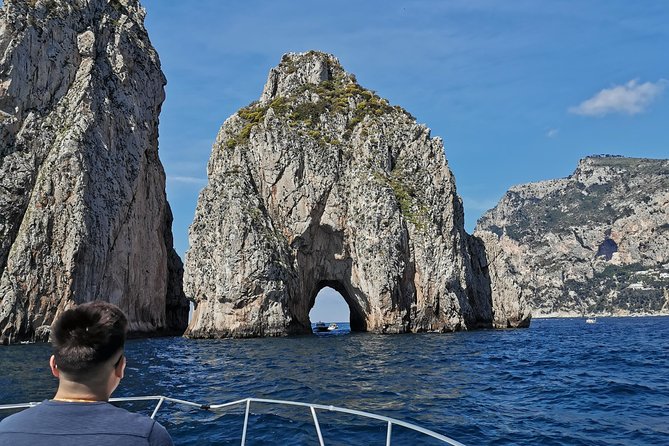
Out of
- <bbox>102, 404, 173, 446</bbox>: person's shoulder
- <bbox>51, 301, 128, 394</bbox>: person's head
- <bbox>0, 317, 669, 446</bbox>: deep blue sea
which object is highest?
<bbox>51, 301, 128, 394</bbox>: person's head

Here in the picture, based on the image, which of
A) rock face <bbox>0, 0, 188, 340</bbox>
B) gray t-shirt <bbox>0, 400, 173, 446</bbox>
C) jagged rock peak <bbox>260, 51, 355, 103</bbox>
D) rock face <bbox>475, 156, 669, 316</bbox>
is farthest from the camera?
rock face <bbox>475, 156, 669, 316</bbox>

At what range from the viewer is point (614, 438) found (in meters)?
11.9

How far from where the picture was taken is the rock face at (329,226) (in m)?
52.8

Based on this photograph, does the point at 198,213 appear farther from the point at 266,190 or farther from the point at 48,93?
the point at 48,93

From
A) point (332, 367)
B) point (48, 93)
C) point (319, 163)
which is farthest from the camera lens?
point (319, 163)

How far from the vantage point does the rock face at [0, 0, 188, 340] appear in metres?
46.2

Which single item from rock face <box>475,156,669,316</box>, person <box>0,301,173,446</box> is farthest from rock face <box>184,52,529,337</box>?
rock face <box>475,156,669,316</box>

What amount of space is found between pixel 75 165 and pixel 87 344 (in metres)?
51.3

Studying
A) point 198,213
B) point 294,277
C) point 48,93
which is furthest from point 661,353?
point 48,93

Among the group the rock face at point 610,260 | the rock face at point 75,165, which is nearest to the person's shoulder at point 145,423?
the rock face at point 75,165

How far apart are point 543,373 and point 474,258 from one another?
4609cm

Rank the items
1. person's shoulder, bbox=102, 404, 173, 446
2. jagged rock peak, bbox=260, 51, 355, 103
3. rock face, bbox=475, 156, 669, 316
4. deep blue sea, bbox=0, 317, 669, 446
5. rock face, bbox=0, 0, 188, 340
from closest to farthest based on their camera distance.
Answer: person's shoulder, bbox=102, 404, 173, 446
deep blue sea, bbox=0, 317, 669, 446
rock face, bbox=0, 0, 188, 340
jagged rock peak, bbox=260, 51, 355, 103
rock face, bbox=475, 156, 669, 316

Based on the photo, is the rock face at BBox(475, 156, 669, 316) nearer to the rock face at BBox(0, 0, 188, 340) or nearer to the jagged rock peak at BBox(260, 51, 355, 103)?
the jagged rock peak at BBox(260, 51, 355, 103)

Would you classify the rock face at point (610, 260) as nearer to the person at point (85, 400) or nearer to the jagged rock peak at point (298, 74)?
the jagged rock peak at point (298, 74)
